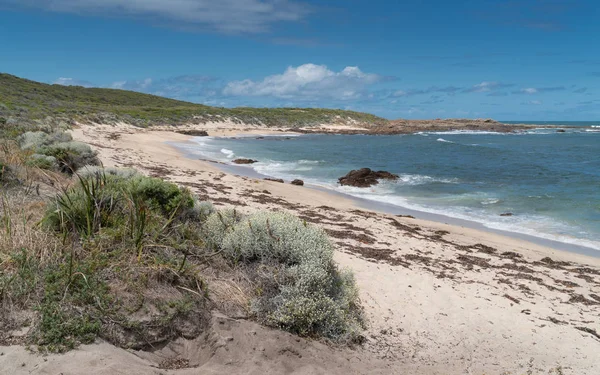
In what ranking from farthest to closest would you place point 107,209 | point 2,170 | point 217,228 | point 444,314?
point 2,170
point 217,228
point 444,314
point 107,209

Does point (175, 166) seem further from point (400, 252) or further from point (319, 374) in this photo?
point (319, 374)

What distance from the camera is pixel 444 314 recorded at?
6.03 metres

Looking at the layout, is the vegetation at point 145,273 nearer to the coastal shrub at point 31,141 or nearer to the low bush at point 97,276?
the low bush at point 97,276

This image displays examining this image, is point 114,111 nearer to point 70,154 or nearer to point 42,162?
point 70,154

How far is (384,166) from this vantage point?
2794 cm

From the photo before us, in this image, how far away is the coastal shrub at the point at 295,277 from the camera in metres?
4.82

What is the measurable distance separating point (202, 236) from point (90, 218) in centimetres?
151

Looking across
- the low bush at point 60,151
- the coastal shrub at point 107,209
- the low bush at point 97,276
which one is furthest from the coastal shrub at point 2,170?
Answer: the low bush at point 60,151

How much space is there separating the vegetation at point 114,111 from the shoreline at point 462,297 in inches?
1200

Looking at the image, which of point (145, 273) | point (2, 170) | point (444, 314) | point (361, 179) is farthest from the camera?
point (361, 179)

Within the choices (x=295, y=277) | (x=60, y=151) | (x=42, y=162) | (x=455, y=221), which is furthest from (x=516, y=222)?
(x=60, y=151)

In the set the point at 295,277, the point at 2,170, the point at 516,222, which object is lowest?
the point at 516,222

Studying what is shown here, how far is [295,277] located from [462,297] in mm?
3026

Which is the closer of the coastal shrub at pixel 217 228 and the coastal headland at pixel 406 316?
the coastal headland at pixel 406 316
